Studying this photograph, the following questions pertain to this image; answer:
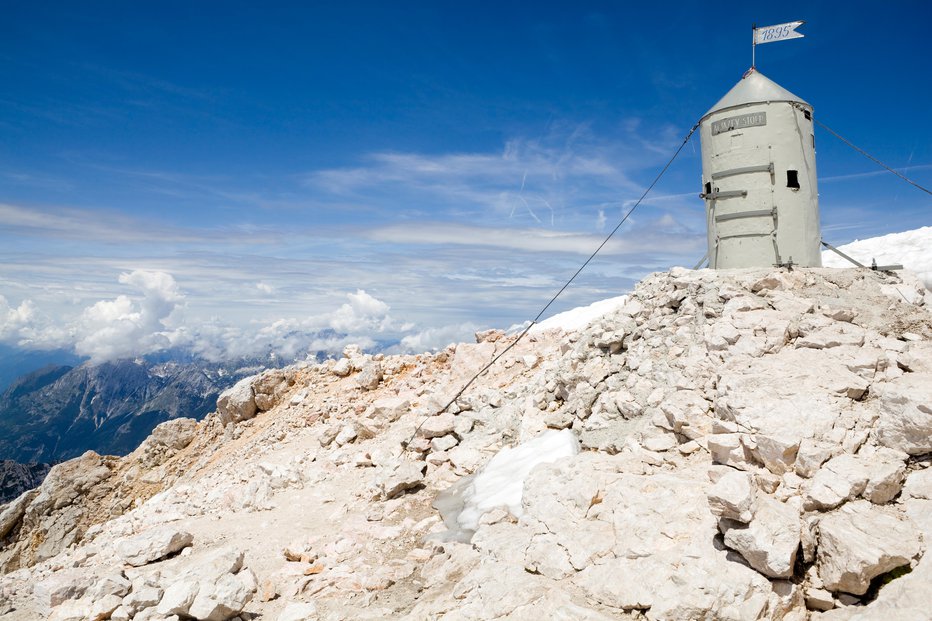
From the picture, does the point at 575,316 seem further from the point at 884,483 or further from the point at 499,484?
the point at 884,483

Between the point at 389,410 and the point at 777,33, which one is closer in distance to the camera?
the point at 777,33

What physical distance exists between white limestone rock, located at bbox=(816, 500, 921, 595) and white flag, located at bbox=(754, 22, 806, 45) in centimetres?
1215

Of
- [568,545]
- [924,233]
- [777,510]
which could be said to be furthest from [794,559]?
[924,233]

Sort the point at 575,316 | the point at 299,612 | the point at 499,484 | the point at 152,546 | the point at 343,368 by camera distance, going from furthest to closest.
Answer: the point at 343,368
the point at 575,316
the point at 499,484
the point at 152,546
the point at 299,612

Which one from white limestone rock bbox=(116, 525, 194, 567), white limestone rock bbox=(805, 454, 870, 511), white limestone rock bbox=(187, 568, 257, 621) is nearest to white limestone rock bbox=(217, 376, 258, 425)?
white limestone rock bbox=(116, 525, 194, 567)

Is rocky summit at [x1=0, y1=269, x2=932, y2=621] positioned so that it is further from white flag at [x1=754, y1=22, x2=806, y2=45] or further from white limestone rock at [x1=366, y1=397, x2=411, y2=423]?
white flag at [x1=754, y1=22, x2=806, y2=45]

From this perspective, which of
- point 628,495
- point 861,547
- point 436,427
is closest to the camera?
point 861,547

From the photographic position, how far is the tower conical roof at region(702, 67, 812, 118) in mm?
13391

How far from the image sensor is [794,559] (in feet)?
20.2

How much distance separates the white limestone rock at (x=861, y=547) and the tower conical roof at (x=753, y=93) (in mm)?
10570

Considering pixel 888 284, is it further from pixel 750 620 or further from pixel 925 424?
pixel 750 620

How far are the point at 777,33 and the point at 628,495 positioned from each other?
495 inches

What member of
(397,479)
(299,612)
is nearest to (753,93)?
(397,479)

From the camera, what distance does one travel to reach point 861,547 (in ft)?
19.1
